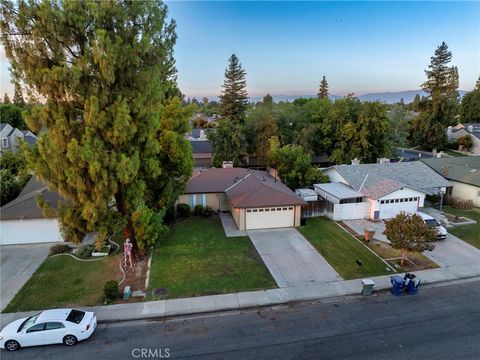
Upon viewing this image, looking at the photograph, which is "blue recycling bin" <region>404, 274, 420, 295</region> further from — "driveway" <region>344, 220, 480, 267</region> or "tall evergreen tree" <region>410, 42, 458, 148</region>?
"tall evergreen tree" <region>410, 42, 458, 148</region>

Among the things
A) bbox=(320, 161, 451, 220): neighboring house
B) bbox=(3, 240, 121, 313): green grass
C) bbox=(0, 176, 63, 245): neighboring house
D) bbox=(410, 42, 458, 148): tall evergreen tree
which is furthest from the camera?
bbox=(410, 42, 458, 148): tall evergreen tree

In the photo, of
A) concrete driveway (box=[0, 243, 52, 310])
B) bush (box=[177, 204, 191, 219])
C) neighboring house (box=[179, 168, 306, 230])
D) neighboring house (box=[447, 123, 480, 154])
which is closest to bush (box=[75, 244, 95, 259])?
concrete driveway (box=[0, 243, 52, 310])

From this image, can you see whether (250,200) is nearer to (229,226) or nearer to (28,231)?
(229,226)

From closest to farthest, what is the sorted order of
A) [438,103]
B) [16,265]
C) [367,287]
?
[367,287] < [16,265] < [438,103]

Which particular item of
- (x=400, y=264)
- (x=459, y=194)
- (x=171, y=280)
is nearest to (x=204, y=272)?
(x=171, y=280)

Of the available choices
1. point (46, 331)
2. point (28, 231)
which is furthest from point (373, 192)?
point (28, 231)
